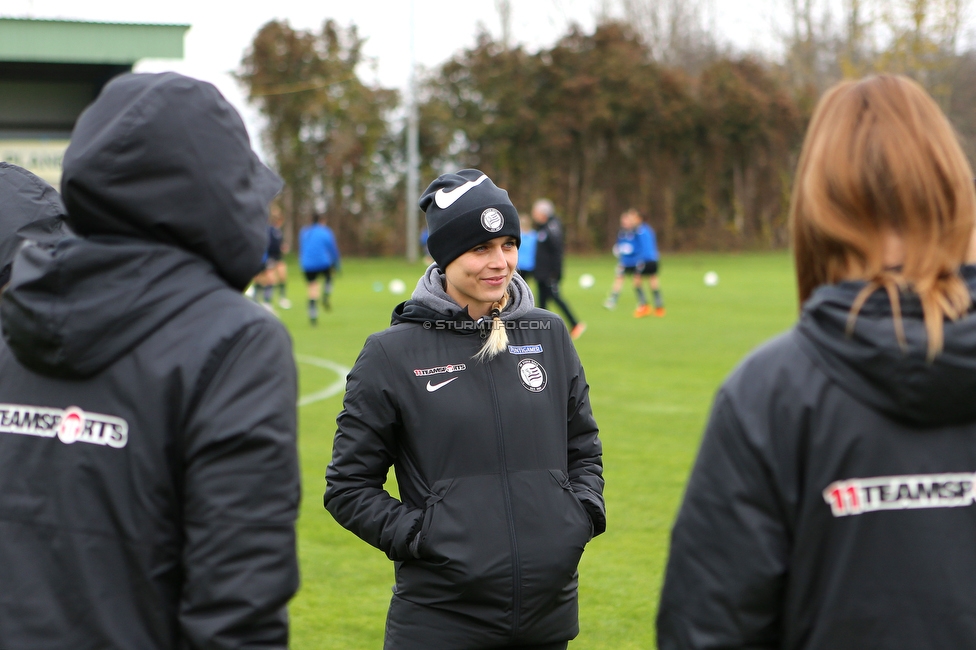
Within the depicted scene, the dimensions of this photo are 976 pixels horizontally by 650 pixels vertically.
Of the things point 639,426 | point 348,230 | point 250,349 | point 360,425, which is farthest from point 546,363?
point 348,230

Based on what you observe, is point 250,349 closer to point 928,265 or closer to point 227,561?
point 227,561

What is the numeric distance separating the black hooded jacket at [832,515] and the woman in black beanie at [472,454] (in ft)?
3.53

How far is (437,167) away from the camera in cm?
4888

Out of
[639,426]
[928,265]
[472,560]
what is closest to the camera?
[928,265]

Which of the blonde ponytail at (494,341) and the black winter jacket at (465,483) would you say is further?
the blonde ponytail at (494,341)

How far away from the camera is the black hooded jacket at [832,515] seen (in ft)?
5.88

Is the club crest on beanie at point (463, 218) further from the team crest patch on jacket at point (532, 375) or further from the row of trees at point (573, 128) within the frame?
the row of trees at point (573, 128)

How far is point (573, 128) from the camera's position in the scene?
172 ft

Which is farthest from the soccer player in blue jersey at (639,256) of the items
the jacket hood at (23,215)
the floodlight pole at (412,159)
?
the floodlight pole at (412,159)

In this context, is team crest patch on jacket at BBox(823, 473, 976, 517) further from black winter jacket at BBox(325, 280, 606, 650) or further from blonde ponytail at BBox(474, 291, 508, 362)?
blonde ponytail at BBox(474, 291, 508, 362)

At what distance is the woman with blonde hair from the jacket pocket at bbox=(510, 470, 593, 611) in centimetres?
105

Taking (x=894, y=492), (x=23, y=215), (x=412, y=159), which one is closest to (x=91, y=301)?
(x=23, y=215)

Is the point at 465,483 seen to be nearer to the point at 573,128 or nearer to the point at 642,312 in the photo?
the point at 642,312

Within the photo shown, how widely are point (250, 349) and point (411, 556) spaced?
46.4 inches
